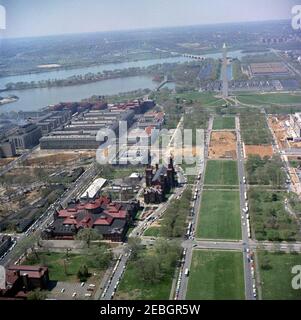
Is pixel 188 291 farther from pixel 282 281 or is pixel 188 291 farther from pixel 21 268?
pixel 21 268

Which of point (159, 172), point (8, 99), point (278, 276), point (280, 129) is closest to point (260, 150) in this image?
point (280, 129)

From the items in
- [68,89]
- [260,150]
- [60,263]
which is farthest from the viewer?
[68,89]

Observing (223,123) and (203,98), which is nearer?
(223,123)

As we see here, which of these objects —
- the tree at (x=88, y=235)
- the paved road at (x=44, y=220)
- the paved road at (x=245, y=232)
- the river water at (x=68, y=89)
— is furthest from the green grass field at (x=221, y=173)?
the river water at (x=68, y=89)

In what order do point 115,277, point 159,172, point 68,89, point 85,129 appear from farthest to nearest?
point 68,89, point 85,129, point 159,172, point 115,277

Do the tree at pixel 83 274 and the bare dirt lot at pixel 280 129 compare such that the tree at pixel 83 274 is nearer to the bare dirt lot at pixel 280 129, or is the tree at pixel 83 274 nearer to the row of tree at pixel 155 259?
the row of tree at pixel 155 259

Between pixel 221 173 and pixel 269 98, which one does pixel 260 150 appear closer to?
pixel 221 173
